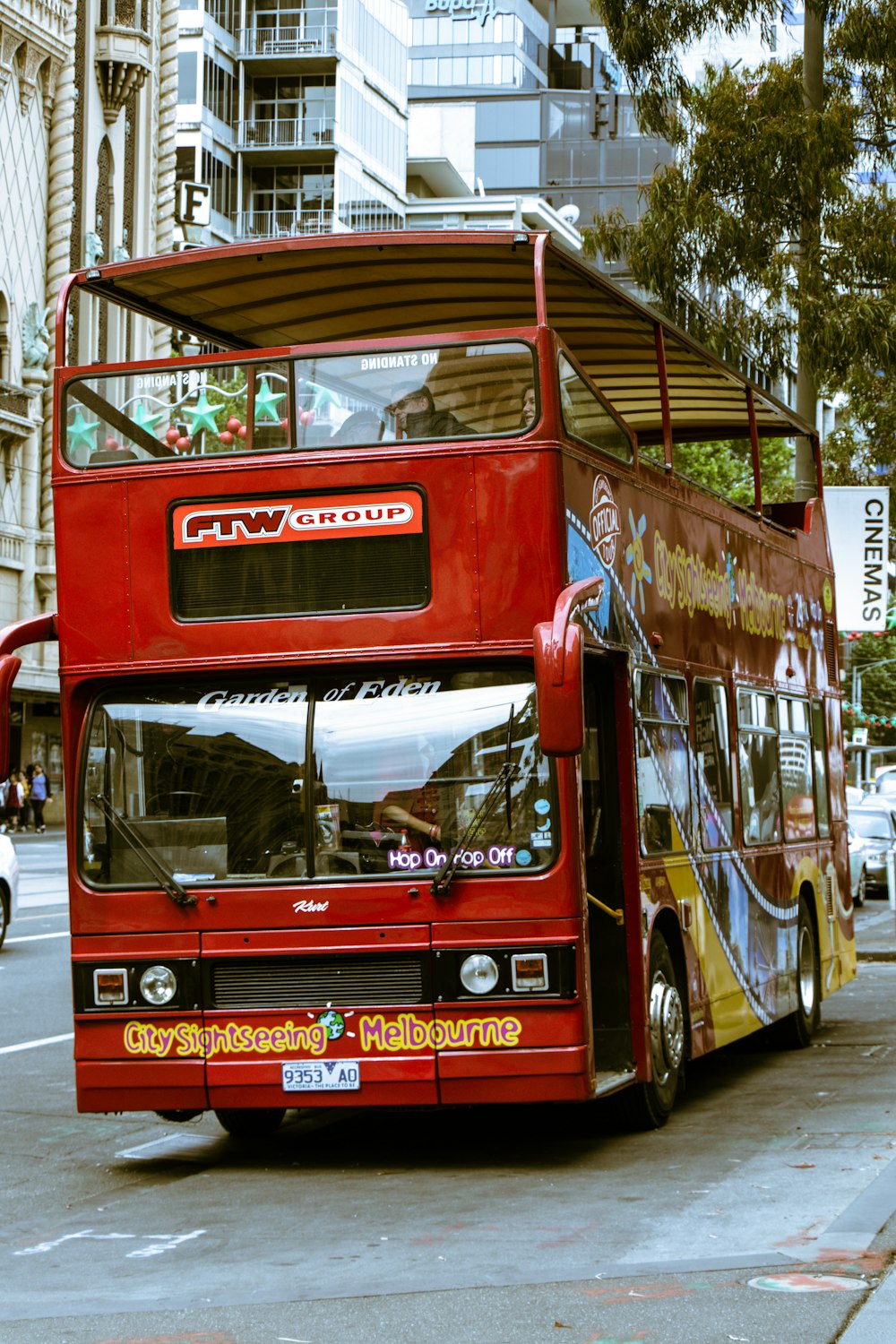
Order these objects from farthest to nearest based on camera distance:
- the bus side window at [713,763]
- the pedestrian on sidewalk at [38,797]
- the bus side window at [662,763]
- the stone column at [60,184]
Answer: the stone column at [60,184] → the pedestrian on sidewalk at [38,797] → the bus side window at [713,763] → the bus side window at [662,763]

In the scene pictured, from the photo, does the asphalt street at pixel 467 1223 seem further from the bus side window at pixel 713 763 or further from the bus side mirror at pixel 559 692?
the bus side mirror at pixel 559 692

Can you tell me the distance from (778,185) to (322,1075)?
1290cm

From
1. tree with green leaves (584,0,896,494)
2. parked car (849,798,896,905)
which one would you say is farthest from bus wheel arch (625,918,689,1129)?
parked car (849,798,896,905)

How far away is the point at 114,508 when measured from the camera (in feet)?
31.4

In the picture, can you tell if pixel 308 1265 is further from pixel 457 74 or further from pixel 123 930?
pixel 457 74

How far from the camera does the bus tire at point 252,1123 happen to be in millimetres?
10594

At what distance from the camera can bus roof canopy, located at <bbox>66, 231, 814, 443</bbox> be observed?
32.5 ft

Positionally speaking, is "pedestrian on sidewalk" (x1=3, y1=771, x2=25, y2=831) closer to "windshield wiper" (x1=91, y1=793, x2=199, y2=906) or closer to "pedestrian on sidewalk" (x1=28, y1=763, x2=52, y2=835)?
"pedestrian on sidewalk" (x1=28, y1=763, x2=52, y2=835)

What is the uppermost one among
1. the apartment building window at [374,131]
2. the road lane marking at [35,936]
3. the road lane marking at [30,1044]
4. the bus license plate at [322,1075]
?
the apartment building window at [374,131]

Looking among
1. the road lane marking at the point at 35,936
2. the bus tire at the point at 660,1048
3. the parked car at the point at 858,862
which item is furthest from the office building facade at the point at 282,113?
the bus tire at the point at 660,1048

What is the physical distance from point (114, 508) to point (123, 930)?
6.21ft

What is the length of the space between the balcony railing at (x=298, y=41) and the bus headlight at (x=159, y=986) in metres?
63.7

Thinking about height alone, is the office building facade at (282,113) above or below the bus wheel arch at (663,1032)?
above

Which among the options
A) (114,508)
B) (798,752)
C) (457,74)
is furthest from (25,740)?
(457,74)
